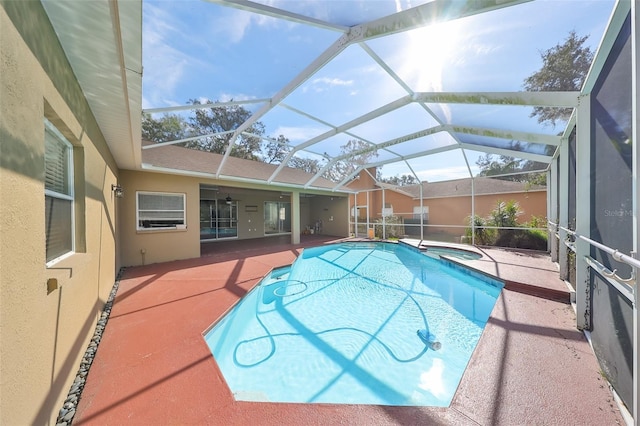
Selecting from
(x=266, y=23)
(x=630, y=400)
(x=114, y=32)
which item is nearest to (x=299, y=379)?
(x=630, y=400)

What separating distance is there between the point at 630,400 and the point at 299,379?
10.4ft

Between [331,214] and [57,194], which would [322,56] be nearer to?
[57,194]

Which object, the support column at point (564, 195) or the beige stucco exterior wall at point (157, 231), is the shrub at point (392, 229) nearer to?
the beige stucco exterior wall at point (157, 231)

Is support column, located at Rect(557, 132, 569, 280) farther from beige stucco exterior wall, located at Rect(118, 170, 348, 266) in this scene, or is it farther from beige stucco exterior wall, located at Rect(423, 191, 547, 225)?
beige stucco exterior wall, located at Rect(118, 170, 348, 266)

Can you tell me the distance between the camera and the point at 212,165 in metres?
8.97

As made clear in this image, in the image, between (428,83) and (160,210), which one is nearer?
(428,83)

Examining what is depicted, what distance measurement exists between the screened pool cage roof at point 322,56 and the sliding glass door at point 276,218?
9.29 metres

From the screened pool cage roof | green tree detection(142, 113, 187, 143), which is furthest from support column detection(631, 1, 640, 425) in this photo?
green tree detection(142, 113, 187, 143)

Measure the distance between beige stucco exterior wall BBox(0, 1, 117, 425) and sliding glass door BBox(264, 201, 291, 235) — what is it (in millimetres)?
12189

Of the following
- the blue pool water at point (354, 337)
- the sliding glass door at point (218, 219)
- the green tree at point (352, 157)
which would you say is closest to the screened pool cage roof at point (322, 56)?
the green tree at point (352, 157)

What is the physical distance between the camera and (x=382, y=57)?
11.9 feet

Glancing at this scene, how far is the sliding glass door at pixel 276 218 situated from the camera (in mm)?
14807

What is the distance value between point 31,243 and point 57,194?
122 cm

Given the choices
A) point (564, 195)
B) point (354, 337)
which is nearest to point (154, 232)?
point (354, 337)
